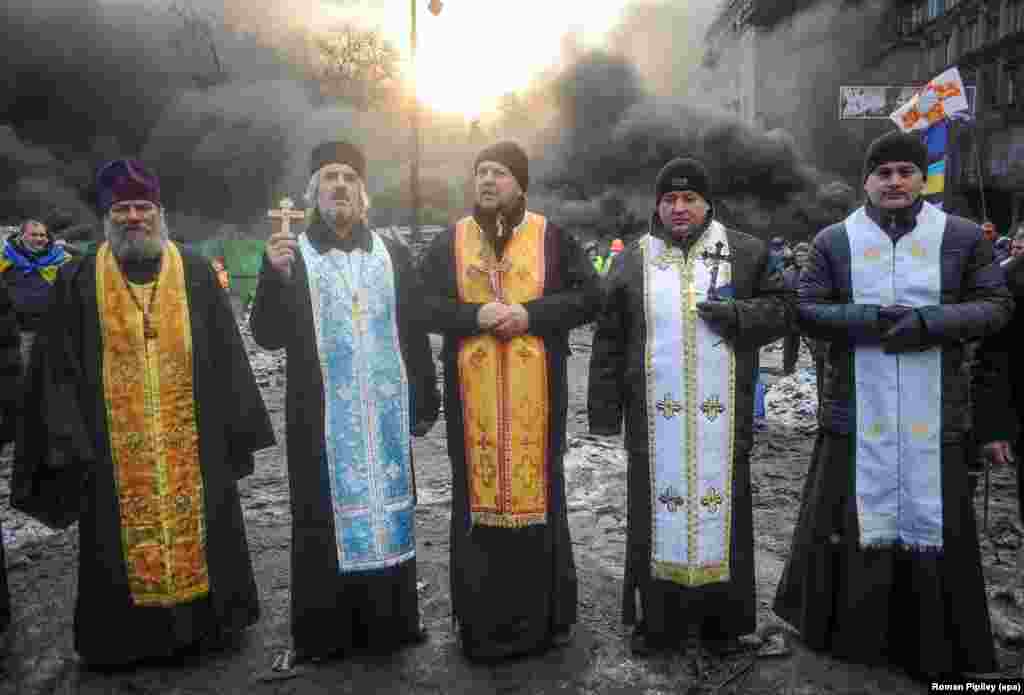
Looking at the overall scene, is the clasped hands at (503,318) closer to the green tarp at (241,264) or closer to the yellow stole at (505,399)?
the yellow stole at (505,399)

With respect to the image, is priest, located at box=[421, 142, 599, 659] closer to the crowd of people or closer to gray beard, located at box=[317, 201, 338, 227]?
the crowd of people

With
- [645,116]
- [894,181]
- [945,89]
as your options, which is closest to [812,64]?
[645,116]

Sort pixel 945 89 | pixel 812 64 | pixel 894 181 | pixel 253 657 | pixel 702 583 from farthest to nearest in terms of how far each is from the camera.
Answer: pixel 812 64 < pixel 945 89 < pixel 253 657 < pixel 702 583 < pixel 894 181

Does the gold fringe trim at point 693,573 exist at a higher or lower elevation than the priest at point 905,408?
lower

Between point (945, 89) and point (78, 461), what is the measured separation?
1114 cm

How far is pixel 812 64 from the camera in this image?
138 ft

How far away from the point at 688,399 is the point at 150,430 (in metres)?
2.38

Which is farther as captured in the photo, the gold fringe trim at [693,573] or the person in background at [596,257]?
the person in background at [596,257]

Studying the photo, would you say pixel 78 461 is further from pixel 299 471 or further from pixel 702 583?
pixel 702 583

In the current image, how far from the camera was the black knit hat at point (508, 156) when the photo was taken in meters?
3.20

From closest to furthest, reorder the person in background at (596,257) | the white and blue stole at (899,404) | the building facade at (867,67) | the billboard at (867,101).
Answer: the white and blue stole at (899,404), the billboard at (867,101), the person in background at (596,257), the building facade at (867,67)

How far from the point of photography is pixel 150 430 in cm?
324

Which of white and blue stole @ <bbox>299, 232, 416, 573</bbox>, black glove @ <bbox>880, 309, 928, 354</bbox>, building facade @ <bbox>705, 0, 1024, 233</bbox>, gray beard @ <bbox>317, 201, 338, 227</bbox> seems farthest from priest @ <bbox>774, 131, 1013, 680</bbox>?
building facade @ <bbox>705, 0, 1024, 233</bbox>

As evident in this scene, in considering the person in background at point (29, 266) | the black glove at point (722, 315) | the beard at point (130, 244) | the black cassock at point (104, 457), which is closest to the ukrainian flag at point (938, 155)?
the black glove at point (722, 315)
